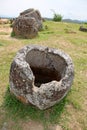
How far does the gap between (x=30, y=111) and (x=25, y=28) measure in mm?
7347

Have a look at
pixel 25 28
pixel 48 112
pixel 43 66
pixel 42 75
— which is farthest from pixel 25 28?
pixel 48 112

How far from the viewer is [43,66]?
7.48 metres

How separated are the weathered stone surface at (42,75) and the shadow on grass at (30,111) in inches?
9.2

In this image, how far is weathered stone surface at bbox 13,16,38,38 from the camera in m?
13.1

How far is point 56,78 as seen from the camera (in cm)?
723

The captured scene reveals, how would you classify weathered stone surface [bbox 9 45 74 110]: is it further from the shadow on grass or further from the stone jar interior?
the shadow on grass

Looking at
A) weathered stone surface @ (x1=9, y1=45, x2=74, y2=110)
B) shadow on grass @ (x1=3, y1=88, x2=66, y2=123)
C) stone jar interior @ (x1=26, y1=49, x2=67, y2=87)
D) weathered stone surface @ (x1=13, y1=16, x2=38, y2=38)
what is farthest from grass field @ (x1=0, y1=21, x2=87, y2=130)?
weathered stone surface @ (x1=13, y1=16, x2=38, y2=38)

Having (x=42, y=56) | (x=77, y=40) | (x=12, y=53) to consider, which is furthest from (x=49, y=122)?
(x=77, y=40)

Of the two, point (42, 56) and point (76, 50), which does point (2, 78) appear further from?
point (76, 50)

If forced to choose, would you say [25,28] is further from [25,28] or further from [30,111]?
[30,111]

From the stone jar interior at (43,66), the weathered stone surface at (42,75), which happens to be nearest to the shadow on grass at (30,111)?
the weathered stone surface at (42,75)

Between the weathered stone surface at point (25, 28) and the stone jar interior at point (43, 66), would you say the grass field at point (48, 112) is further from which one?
the weathered stone surface at point (25, 28)

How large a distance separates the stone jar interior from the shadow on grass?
85cm

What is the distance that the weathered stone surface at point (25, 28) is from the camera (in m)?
13.1
